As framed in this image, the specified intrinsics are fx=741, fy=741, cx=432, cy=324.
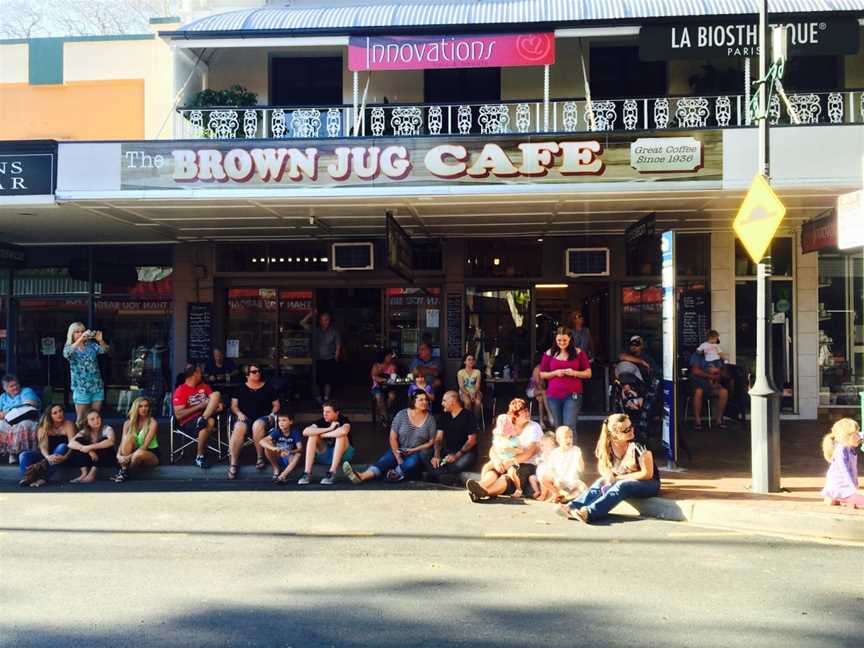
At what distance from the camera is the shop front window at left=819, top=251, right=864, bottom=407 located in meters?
12.8

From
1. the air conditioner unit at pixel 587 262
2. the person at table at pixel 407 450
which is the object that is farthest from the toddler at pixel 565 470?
the air conditioner unit at pixel 587 262

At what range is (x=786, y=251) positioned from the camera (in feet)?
42.3

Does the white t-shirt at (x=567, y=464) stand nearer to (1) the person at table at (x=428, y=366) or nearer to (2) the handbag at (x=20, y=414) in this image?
(1) the person at table at (x=428, y=366)

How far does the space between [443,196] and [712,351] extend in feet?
17.7

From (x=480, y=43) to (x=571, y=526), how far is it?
7.43 metres

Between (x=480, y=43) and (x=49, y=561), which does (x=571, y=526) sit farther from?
(x=480, y=43)

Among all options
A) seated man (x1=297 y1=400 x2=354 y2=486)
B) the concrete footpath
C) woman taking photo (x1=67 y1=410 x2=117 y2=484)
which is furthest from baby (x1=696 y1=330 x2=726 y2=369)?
woman taking photo (x1=67 y1=410 x2=117 y2=484)

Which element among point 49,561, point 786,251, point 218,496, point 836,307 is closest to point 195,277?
point 218,496

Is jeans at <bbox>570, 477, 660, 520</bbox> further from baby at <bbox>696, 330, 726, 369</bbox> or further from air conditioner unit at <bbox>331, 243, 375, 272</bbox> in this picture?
air conditioner unit at <bbox>331, 243, 375, 272</bbox>

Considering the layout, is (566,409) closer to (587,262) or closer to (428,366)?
(428,366)

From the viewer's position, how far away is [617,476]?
7547 mm

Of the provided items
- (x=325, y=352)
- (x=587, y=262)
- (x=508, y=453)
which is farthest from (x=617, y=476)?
(x=325, y=352)

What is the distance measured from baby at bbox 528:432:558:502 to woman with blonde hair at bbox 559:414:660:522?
54cm

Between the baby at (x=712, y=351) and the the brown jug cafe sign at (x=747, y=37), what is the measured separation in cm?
430
